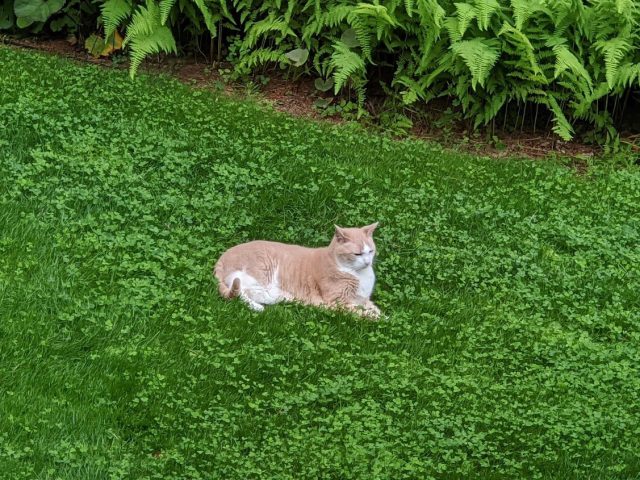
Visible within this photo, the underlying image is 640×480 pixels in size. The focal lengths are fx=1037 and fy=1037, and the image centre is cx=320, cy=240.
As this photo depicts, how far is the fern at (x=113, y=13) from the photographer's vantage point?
10.6 meters

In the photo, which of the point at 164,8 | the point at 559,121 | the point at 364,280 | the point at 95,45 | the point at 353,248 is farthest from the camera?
the point at 95,45

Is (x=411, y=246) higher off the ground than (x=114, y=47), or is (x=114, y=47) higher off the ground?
(x=114, y=47)

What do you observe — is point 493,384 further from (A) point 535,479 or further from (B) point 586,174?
(B) point 586,174

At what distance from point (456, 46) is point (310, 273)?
3.50 metres

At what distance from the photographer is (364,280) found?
25.1ft

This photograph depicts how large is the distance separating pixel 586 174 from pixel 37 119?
17.1 feet

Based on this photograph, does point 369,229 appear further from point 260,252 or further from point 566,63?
point 566,63

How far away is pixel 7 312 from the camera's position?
21.6 ft

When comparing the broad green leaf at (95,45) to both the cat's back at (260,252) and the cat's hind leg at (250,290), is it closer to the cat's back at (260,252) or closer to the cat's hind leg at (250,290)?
the cat's back at (260,252)

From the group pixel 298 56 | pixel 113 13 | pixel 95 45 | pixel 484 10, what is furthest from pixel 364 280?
pixel 95 45

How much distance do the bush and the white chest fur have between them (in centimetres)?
308

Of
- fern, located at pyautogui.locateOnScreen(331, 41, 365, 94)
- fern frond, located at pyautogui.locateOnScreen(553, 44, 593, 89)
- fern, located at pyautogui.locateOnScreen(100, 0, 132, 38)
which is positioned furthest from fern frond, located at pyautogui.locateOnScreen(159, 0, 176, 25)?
fern frond, located at pyautogui.locateOnScreen(553, 44, 593, 89)

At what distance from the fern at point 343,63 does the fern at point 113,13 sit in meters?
2.20

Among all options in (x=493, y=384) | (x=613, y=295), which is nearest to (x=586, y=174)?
(x=613, y=295)
